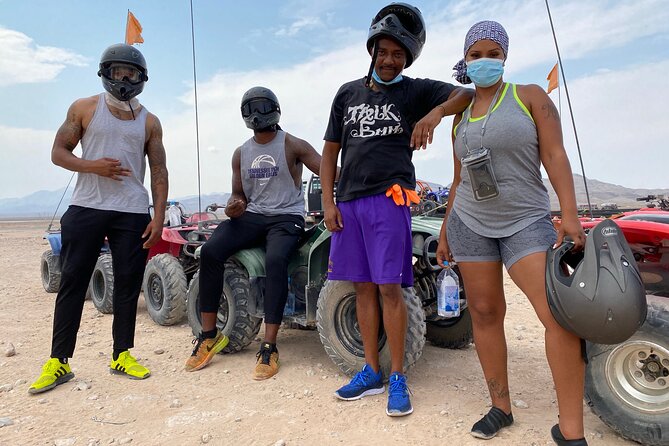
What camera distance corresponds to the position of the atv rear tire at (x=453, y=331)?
4391 millimetres

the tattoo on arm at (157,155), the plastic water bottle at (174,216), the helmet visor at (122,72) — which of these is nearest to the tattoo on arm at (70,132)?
the helmet visor at (122,72)

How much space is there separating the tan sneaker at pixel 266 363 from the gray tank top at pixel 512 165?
6.87 ft

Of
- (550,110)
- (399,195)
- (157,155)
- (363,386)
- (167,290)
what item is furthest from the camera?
(167,290)

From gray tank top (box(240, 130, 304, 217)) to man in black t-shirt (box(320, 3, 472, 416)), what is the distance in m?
0.99

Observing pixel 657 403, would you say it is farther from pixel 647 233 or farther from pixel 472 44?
pixel 472 44

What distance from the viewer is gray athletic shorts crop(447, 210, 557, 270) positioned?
97.7 inches

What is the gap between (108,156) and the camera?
387 centimetres

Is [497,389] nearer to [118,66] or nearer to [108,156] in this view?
[108,156]

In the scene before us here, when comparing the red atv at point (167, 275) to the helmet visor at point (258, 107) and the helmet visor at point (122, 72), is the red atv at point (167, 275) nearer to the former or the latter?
the helmet visor at point (258, 107)


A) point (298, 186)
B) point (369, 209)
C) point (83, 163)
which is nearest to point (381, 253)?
point (369, 209)

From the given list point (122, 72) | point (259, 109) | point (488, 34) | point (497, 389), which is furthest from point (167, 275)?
point (488, 34)

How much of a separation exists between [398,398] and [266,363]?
4.10ft

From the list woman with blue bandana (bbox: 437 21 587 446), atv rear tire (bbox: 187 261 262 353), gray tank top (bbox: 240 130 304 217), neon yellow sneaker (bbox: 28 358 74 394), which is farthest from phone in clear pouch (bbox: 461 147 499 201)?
neon yellow sneaker (bbox: 28 358 74 394)

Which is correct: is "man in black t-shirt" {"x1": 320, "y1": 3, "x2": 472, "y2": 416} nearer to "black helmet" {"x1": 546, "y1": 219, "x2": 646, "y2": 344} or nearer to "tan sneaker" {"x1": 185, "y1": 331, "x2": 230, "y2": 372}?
"black helmet" {"x1": 546, "y1": 219, "x2": 646, "y2": 344}
